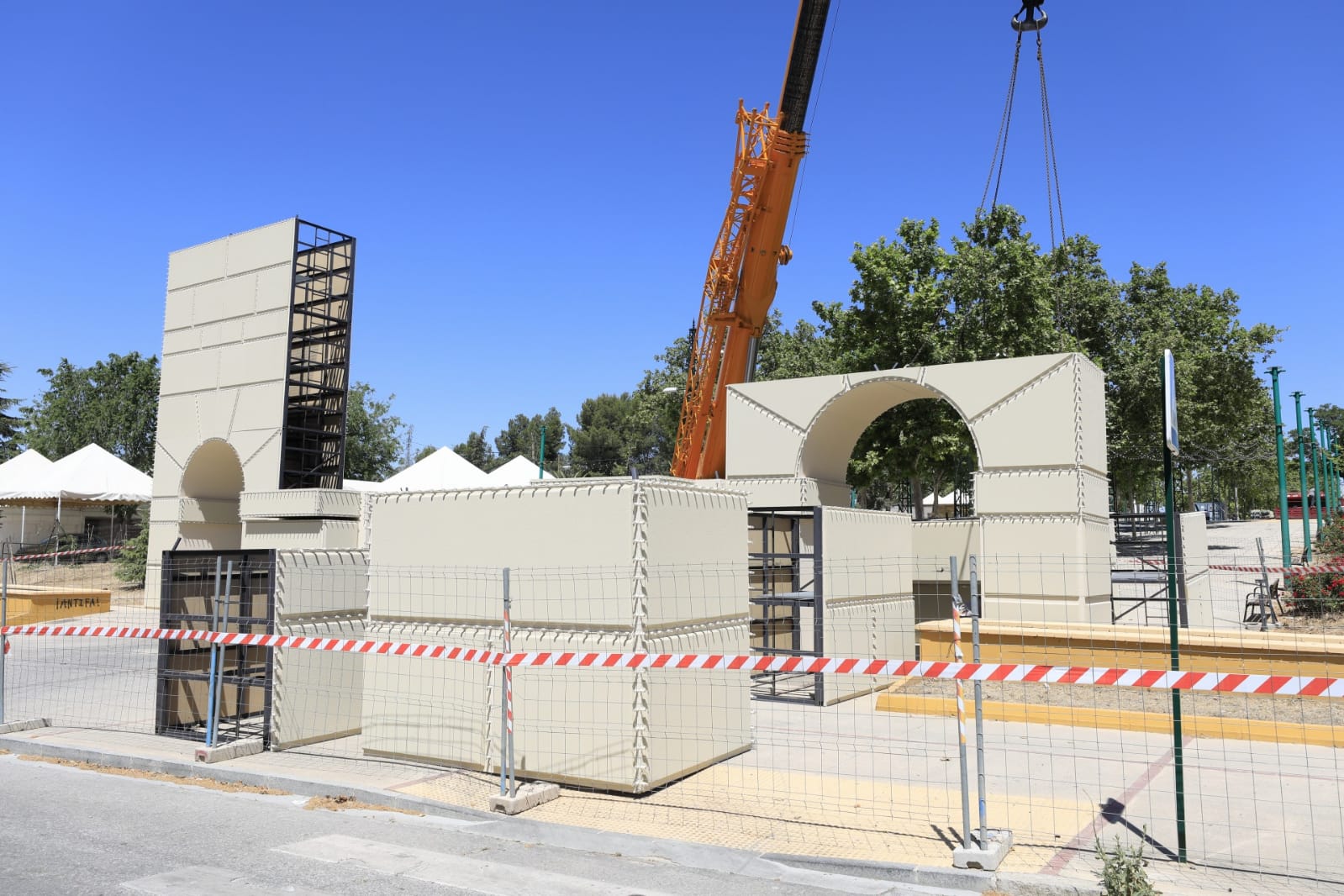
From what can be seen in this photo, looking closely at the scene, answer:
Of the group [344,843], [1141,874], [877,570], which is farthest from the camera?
[877,570]

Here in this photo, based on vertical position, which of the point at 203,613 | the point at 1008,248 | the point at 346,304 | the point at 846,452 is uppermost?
the point at 1008,248

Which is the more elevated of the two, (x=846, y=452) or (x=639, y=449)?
(x=639, y=449)

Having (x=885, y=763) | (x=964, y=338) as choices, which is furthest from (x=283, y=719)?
(x=964, y=338)

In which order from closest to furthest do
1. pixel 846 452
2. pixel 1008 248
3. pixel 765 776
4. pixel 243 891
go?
pixel 243 891 → pixel 765 776 → pixel 846 452 → pixel 1008 248

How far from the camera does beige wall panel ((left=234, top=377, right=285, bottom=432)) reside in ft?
77.2

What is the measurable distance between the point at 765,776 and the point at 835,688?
14.2ft

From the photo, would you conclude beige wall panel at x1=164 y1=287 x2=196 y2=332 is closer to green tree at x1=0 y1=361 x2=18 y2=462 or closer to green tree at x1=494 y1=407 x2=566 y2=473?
green tree at x1=0 y1=361 x2=18 y2=462

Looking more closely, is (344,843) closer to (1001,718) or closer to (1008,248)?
(1001,718)

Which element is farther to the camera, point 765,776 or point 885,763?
point 885,763

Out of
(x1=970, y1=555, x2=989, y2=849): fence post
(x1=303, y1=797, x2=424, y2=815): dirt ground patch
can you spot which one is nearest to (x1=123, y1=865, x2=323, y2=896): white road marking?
(x1=303, y1=797, x2=424, y2=815): dirt ground patch

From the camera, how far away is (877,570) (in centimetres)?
1395

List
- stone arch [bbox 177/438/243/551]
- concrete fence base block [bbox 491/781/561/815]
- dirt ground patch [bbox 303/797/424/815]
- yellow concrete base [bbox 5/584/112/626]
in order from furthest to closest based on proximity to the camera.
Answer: stone arch [bbox 177/438/243/551] < yellow concrete base [bbox 5/584/112/626] < dirt ground patch [bbox 303/797/424/815] < concrete fence base block [bbox 491/781/561/815]

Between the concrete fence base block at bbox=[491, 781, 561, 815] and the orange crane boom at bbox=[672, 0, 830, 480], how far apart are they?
41.6 ft

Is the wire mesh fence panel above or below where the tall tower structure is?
below
